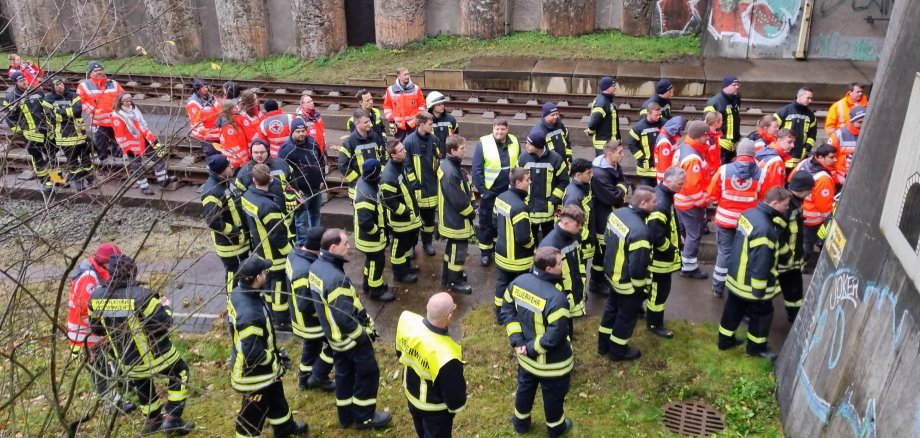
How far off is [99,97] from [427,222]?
6934 millimetres

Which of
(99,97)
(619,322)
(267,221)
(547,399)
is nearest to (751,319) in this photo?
(619,322)

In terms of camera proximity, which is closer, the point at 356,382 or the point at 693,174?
the point at 356,382

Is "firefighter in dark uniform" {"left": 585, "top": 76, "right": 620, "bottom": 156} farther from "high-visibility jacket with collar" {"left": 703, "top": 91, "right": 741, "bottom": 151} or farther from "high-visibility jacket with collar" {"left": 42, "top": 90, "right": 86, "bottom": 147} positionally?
"high-visibility jacket with collar" {"left": 42, "top": 90, "right": 86, "bottom": 147}

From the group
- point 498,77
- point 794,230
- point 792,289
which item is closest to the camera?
point 794,230

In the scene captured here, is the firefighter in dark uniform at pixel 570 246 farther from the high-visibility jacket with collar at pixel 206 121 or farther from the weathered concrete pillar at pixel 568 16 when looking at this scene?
the weathered concrete pillar at pixel 568 16

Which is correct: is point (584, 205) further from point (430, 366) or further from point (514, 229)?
point (430, 366)

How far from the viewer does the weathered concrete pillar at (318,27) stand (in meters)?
19.9

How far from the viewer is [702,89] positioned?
15516mm

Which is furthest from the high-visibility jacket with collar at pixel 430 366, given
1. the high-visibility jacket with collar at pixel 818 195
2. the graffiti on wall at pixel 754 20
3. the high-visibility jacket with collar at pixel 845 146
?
the graffiti on wall at pixel 754 20

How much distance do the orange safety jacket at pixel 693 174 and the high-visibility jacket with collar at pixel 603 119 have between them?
2.17 m

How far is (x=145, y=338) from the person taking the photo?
6418 mm

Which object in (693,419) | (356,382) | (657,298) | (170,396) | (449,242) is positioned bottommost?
(693,419)

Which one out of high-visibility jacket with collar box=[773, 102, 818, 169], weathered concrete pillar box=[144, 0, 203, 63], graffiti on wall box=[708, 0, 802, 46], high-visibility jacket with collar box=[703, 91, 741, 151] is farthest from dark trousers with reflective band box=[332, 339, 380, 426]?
weathered concrete pillar box=[144, 0, 203, 63]

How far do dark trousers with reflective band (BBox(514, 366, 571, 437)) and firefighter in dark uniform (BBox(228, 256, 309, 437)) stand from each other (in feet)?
7.28
